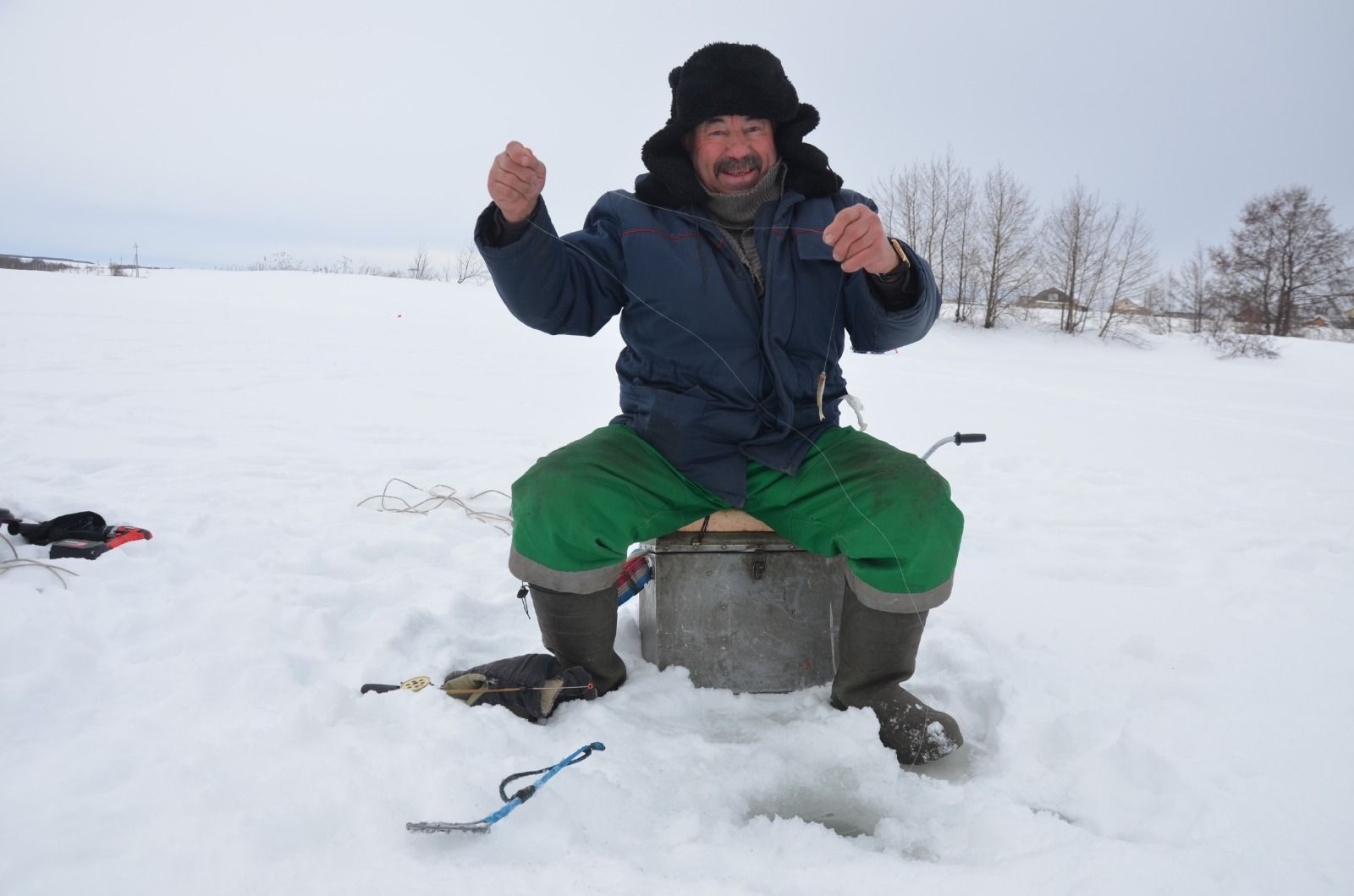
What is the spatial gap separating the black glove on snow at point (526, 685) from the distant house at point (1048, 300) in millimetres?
21545

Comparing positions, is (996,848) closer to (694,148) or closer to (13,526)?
(694,148)

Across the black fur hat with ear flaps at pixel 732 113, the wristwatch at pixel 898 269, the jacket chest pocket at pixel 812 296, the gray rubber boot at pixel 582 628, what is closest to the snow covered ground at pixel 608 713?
the gray rubber boot at pixel 582 628

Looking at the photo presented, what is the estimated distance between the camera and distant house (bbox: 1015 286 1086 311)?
68.0ft

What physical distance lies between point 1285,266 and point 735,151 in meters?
23.9

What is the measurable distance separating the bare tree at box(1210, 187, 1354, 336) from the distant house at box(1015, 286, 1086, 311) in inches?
155

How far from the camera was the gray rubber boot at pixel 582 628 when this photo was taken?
6.34 ft

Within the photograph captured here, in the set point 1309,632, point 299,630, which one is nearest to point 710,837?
point 299,630

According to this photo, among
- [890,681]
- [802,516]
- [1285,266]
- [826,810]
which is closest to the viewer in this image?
[826,810]

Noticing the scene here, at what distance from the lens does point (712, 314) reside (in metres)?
2.12

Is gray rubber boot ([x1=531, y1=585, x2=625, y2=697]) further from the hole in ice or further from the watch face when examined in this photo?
the watch face

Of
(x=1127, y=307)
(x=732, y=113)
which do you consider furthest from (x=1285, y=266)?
(x=732, y=113)

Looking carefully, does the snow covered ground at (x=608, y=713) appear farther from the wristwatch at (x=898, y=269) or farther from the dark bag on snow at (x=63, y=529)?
the wristwatch at (x=898, y=269)

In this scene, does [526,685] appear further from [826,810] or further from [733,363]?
[733,363]

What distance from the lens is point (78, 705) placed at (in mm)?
1662
